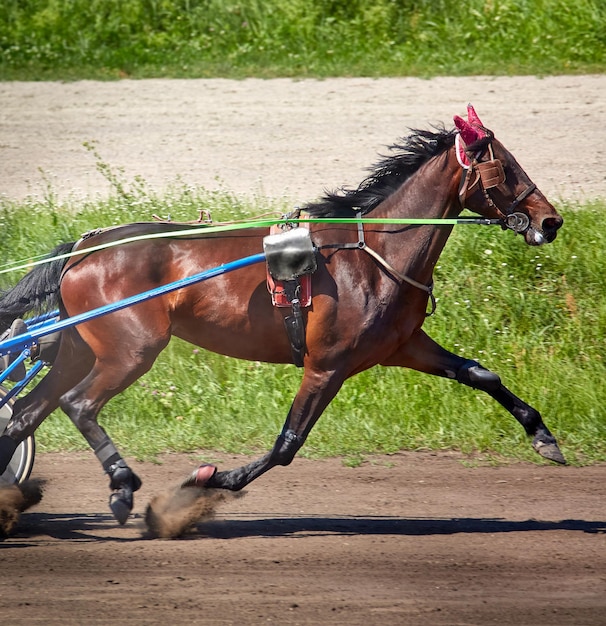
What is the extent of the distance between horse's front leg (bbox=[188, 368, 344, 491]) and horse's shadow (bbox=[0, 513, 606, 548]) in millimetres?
329

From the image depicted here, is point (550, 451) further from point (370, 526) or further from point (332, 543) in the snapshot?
point (332, 543)

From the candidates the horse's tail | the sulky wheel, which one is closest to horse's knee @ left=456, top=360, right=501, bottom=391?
the horse's tail

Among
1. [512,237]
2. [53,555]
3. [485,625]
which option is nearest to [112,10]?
[512,237]

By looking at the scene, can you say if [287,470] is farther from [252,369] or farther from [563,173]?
[563,173]

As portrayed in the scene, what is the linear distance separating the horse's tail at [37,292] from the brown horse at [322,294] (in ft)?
0.29

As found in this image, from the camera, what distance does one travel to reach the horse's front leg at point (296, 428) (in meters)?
5.21

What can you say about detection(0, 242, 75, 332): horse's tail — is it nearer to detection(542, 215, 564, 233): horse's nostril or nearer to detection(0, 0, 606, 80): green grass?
detection(542, 215, 564, 233): horse's nostril

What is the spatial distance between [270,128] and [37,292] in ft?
19.3

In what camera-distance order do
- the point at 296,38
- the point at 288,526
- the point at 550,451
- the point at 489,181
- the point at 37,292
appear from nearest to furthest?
the point at 489,181 < the point at 550,451 < the point at 288,526 < the point at 37,292 < the point at 296,38

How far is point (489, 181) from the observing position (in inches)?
200

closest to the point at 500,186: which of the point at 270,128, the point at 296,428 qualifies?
the point at 296,428

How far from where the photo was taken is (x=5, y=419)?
236 inches

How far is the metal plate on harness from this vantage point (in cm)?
510

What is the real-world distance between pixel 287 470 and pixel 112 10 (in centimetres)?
911
